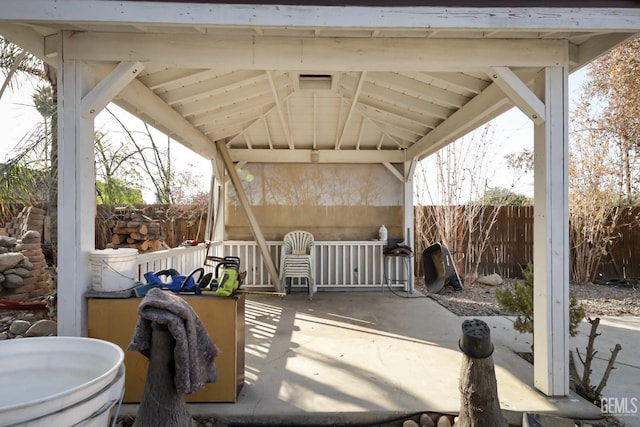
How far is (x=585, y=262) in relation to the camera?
7.35 meters

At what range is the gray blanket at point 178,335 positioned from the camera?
1.77 metres

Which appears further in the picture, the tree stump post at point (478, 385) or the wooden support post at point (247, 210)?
the wooden support post at point (247, 210)

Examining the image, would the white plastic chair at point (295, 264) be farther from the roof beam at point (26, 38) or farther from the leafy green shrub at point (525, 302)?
the roof beam at point (26, 38)

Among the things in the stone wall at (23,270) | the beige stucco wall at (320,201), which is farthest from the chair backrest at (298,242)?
the stone wall at (23,270)

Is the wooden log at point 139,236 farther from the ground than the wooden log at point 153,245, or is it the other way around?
the wooden log at point 139,236

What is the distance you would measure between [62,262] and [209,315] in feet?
3.48

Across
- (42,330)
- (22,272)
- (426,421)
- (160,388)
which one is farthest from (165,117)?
(22,272)

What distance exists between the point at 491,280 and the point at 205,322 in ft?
21.3

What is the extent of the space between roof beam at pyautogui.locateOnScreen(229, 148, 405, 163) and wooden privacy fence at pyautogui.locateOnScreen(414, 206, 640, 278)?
194 centimetres

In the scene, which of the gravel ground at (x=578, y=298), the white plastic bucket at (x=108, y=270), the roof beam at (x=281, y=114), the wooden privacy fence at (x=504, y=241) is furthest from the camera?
the wooden privacy fence at (x=504, y=241)

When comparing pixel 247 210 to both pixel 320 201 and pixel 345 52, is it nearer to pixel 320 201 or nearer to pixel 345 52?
pixel 320 201

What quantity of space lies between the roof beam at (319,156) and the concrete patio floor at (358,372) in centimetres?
284

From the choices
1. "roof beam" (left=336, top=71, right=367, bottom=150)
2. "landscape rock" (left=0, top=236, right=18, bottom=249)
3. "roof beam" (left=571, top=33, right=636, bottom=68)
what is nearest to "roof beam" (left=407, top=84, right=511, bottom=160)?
"roof beam" (left=571, top=33, right=636, bottom=68)

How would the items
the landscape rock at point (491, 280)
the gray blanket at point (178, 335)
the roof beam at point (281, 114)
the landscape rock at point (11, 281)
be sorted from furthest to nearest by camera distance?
the landscape rock at point (491, 280)
the landscape rock at point (11, 281)
the roof beam at point (281, 114)
the gray blanket at point (178, 335)
